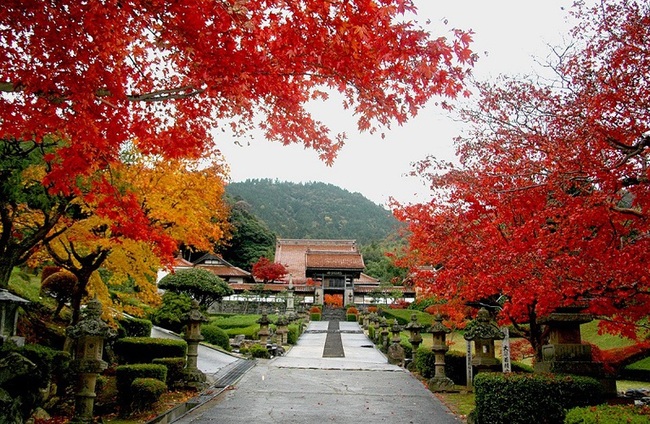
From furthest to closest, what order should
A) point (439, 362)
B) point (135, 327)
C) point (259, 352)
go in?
point (259, 352) → point (135, 327) → point (439, 362)

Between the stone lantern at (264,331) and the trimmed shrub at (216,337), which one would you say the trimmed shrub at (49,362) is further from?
the stone lantern at (264,331)

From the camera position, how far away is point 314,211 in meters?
103

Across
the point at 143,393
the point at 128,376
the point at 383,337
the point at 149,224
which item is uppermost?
the point at 149,224

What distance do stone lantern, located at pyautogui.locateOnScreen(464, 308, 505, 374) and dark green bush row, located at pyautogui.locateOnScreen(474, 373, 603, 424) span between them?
1835 mm

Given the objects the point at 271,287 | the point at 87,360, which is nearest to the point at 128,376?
the point at 87,360

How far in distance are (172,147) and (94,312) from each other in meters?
3.04

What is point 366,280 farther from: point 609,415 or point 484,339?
point 609,415

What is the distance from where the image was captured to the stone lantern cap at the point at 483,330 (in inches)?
370

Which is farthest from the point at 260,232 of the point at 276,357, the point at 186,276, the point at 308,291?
the point at 276,357

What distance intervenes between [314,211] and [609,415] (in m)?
98.3

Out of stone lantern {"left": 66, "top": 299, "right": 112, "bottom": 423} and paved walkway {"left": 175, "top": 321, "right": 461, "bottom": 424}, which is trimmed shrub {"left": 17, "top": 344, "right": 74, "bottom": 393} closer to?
stone lantern {"left": 66, "top": 299, "right": 112, "bottom": 423}

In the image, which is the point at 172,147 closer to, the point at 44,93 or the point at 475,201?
the point at 44,93

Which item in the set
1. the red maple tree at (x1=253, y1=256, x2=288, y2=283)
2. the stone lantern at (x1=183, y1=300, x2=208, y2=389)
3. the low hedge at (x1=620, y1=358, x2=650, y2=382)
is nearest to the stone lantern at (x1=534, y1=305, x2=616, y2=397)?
the stone lantern at (x1=183, y1=300, x2=208, y2=389)

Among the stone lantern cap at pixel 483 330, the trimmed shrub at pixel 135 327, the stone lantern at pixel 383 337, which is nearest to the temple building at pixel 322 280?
the stone lantern at pixel 383 337
